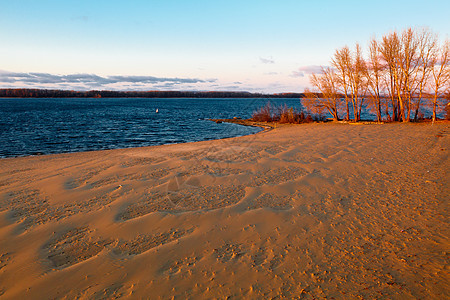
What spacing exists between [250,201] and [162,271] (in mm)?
2641

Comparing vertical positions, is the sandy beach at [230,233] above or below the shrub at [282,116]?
below

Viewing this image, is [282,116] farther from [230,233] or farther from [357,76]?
[230,233]

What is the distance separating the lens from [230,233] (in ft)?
14.1

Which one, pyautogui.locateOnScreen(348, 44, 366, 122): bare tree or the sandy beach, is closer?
the sandy beach

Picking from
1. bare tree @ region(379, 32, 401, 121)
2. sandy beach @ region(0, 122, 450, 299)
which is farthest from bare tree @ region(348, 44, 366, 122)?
sandy beach @ region(0, 122, 450, 299)

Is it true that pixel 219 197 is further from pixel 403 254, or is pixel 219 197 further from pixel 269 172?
pixel 403 254

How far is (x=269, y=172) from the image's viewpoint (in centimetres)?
761

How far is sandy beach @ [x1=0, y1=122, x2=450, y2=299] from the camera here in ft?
10.2

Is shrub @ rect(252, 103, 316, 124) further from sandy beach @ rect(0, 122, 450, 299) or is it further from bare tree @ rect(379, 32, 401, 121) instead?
sandy beach @ rect(0, 122, 450, 299)

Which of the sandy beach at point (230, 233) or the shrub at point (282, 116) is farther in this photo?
the shrub at point (282, 116)

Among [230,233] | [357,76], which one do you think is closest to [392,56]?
[357,76]

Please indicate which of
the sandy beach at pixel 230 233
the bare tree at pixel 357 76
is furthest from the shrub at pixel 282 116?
the sandy beach at pixel 230 233

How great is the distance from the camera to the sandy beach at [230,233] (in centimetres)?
311

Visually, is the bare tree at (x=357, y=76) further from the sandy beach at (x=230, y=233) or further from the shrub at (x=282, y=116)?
the sandy beach at (x=230, y=233)
